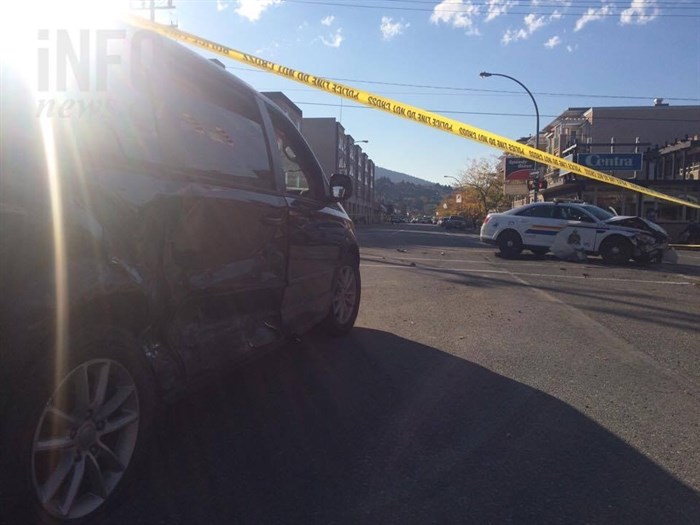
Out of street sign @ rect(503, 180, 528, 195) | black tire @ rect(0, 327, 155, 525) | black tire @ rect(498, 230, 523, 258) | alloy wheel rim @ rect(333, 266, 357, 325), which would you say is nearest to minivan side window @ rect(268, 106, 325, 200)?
alloy wheel rim @ rect(333, 266, 357, 325)

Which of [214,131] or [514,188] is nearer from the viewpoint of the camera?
[214,131]

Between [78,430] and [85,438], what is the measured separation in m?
0.05

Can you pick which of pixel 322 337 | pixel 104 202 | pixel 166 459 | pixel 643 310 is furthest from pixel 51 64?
pixel 643 310

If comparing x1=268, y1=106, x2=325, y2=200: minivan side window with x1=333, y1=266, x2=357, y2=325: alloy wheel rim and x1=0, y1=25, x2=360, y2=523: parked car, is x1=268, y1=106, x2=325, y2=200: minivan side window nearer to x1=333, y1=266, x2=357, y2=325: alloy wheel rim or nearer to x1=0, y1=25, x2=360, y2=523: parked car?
x1=0, y1=25, x2=360, y2=523: parked car

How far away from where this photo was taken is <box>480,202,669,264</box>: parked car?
1471 cm

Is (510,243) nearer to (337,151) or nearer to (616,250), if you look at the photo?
(616,250)

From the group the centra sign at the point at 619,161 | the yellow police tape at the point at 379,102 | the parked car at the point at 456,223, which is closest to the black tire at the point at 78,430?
the yellow police tape at the point at 379,102

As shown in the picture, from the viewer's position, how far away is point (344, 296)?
19.4 feet

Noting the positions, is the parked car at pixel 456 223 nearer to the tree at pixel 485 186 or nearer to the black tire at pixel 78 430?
the tree at pixel 485 186

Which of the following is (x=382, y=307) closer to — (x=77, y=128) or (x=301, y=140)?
(x=301, y=140)

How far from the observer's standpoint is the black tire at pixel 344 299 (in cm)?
567

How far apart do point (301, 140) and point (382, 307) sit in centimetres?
344

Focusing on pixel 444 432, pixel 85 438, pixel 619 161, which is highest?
pixel 619 161

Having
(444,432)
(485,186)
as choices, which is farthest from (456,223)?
(444,432)
